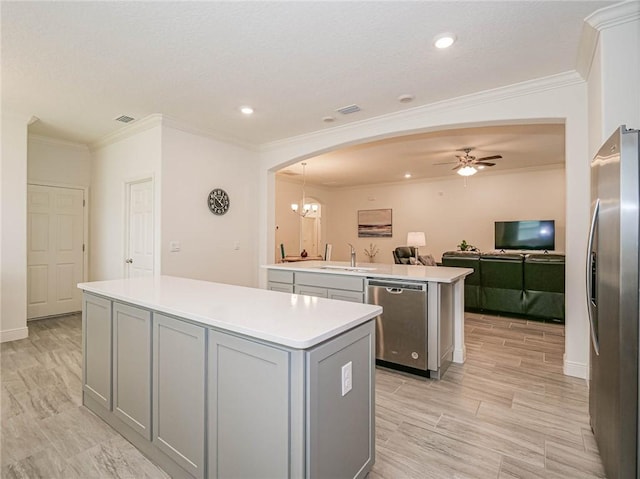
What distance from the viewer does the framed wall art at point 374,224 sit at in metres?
9.18

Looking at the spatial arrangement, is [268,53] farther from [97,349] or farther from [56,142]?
[56,142]

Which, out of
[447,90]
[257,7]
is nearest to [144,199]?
[257,7]

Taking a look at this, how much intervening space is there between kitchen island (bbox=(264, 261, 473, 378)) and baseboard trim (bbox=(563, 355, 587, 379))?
87 cm

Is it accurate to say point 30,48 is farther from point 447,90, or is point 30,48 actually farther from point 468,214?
point 468,214

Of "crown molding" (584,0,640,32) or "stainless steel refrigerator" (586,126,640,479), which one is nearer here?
"stainless steel refrigerator" (586,126,640,479)

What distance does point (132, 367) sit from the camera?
1.97 meters

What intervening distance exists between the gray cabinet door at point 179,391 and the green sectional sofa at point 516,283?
4.75m

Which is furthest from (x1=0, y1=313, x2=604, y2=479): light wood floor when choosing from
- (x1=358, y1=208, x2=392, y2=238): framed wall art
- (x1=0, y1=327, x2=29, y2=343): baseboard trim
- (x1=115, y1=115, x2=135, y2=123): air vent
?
(x1=358, y1=208, x2=392, y2=238): framed wall art

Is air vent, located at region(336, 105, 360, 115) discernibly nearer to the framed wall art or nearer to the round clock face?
the round clock face

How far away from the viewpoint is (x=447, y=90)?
324 cm

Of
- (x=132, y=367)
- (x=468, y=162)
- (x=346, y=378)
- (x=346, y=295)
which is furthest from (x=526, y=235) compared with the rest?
(x=132, y=367)

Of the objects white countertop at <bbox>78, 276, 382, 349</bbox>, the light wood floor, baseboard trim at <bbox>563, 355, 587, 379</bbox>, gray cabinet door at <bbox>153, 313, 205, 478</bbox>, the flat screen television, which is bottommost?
the light wood floor

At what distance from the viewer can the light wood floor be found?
71.7 inches

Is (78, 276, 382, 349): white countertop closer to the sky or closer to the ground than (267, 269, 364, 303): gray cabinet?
closer to the sky
